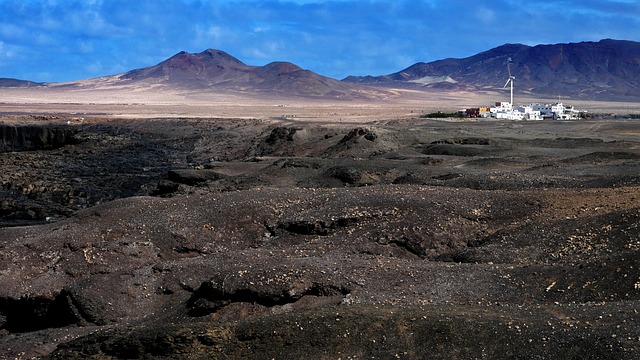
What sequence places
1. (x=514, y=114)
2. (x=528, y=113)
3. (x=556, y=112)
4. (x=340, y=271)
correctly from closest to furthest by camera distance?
(x=340, y=271)
(x=514, y=114)
(x=528, y=113)
(x=556, y=112)

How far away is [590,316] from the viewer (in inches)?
454

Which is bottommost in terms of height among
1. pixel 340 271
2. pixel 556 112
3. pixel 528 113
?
pixel 556 112

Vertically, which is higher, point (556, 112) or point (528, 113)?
point (528, 113)

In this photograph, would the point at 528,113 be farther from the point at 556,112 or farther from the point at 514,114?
the point at 556,112

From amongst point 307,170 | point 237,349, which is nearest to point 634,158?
point 307,170

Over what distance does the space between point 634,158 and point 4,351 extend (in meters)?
25.8

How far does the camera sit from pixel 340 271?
1533 centimetres

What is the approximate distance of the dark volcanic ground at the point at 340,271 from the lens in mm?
11570

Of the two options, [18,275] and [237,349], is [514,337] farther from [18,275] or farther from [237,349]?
[18,275]

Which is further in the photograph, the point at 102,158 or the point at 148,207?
the point at 102,158

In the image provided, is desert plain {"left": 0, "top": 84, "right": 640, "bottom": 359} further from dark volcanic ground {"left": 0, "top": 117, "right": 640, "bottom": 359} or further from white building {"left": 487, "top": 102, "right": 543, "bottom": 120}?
white building {"left": 487, "top": 102, "right": 543, "bottom": 120}

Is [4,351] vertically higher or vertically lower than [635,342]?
lower

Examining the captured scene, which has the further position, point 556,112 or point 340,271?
point 556,112

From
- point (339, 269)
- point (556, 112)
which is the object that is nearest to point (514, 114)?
point (556, 112)
